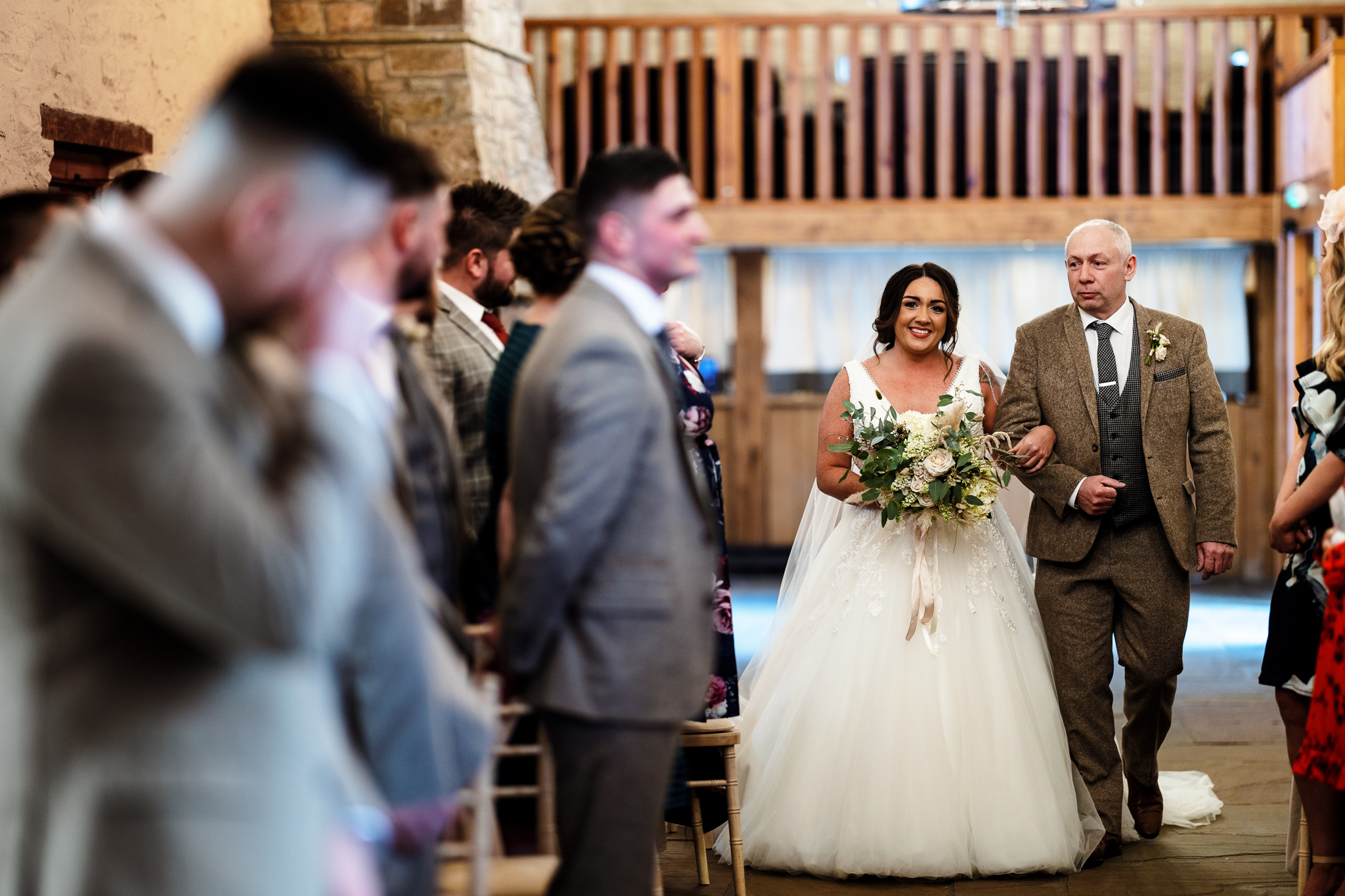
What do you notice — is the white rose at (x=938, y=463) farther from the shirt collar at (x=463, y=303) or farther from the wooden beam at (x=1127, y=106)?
the wooden beam at (x=1127, y=106)

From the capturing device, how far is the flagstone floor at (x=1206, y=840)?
3598mm

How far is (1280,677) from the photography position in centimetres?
331

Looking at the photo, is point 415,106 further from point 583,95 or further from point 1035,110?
point 1035,110

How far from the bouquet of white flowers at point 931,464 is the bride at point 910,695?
10cm

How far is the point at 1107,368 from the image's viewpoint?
4.00 m

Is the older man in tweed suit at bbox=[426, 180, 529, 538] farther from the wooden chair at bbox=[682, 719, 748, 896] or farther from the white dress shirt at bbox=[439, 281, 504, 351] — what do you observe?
the wooden chair at bbox=[682, 719, 748, 896]

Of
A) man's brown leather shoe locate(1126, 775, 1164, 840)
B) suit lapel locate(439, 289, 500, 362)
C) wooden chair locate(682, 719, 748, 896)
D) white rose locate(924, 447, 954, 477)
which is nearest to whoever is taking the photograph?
suit lapel locate(439, 289, 500, 362)

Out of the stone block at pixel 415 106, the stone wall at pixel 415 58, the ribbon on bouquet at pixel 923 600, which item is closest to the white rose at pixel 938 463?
the ribbon on bouquet at pixel 923 600

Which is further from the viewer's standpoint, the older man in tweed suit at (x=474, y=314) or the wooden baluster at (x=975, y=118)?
the wooden baluster at (x=975, y=118)

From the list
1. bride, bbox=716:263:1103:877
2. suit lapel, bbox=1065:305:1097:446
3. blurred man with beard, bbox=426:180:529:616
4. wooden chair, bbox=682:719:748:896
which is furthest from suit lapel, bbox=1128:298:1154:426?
blurred man with beard, bbox=426:180:529:616

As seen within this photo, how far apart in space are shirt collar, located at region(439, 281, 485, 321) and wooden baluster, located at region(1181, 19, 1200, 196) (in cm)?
728

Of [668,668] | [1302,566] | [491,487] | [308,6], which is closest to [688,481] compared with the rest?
[668,668]

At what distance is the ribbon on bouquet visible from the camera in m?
3.88

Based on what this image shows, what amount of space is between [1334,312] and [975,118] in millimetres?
6360
